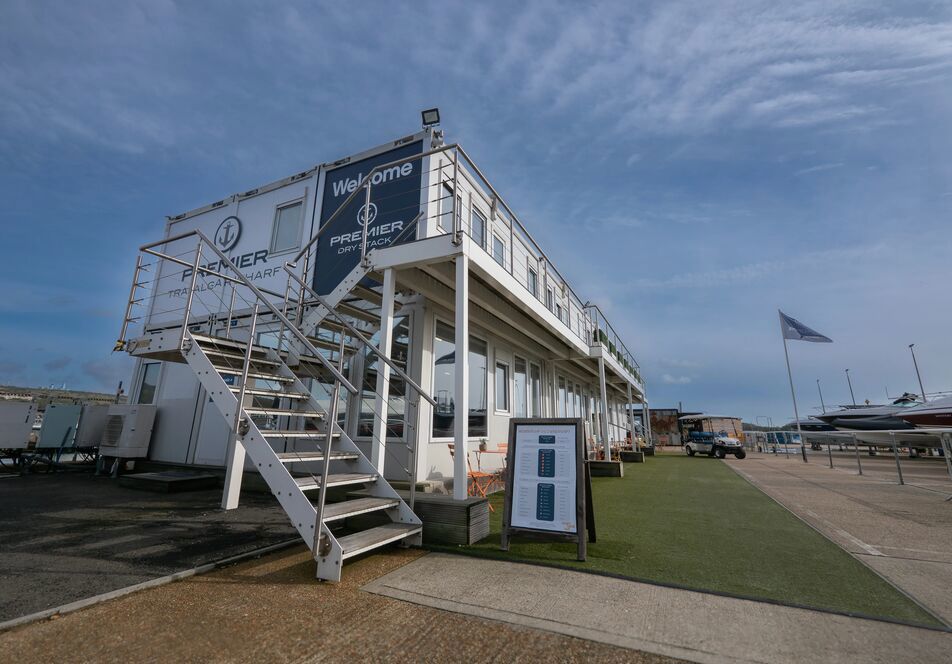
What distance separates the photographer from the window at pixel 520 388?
415 inches

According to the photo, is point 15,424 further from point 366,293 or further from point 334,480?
point 334,480

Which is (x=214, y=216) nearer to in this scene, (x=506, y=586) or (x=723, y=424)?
(x=506, y=586)

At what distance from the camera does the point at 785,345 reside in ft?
73.6

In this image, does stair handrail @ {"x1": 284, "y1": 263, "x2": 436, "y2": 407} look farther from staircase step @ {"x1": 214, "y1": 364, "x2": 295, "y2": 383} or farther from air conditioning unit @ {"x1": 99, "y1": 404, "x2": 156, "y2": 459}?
air conditioning unit @ {"x1": 99, "y1": 404, "x2": 156, "y2": 459}

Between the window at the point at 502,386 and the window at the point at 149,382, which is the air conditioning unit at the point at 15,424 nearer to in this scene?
the window at the point at 149,382

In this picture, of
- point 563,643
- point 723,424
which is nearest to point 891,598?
point 563,643

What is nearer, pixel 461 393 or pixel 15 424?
pixel 461 393

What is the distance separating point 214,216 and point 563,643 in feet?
44.6

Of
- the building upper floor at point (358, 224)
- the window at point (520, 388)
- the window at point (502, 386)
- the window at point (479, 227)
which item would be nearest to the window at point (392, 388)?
the building upper floor at point (358, 224)

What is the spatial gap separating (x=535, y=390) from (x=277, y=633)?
Result: 399 inches

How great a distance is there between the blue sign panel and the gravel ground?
655cm

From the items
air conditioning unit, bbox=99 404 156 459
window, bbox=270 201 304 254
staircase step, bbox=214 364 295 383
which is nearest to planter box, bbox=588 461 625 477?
staircase step, bbox=214 364 295 383

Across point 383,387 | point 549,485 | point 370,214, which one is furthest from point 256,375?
point 370,214

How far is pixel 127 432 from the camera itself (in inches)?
389
